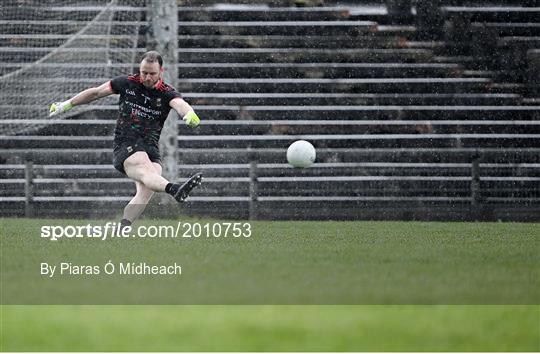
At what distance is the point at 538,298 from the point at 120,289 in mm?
2361

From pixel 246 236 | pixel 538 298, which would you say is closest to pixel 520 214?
pixel 246 236

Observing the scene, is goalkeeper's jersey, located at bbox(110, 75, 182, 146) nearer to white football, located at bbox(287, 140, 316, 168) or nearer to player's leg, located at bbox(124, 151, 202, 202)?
player's leg, located at bbox(124, 151, 202, 202)

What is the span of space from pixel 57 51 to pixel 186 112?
18.4 ft

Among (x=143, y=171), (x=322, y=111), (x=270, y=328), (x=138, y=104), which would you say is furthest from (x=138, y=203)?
(x=322, y=111)

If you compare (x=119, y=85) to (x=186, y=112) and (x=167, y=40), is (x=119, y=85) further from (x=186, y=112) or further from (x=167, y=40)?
(x=167, y=40)

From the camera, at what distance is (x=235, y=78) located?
15.7 meters

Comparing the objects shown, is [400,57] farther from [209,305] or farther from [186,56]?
[209,305]

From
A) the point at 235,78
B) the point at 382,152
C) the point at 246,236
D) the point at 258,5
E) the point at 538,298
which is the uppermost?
the point at 258,5

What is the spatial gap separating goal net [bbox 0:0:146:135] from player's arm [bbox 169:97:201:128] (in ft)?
14.6

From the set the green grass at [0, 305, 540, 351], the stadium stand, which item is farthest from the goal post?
the green grass at [0, 305, 540, 351]

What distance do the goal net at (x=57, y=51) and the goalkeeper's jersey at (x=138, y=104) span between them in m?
4.27

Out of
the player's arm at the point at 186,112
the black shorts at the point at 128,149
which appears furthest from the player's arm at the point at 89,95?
the player's arm at the point at 186,112

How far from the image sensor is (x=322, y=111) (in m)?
15.8

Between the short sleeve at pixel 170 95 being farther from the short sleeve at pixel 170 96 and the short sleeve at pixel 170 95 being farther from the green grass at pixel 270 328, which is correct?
the green grass at pixel 270 328
